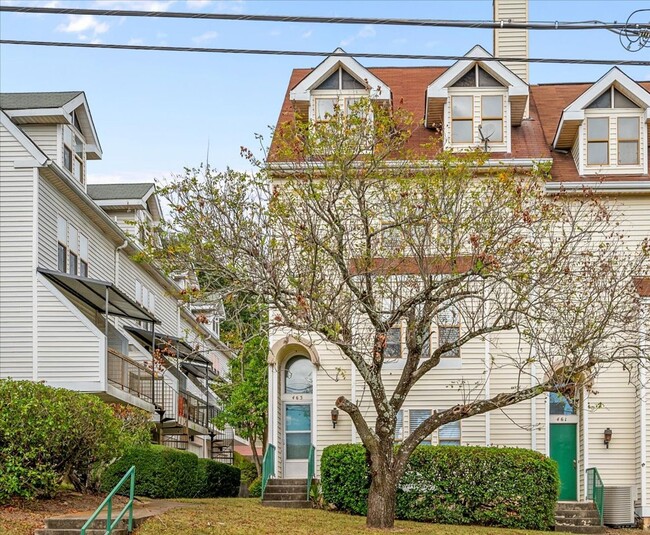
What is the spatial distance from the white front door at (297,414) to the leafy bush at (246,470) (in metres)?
15.1

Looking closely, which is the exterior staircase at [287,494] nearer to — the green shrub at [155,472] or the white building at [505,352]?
the white building at [505,352]

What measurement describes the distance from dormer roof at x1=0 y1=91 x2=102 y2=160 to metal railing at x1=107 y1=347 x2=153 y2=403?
21.2ft

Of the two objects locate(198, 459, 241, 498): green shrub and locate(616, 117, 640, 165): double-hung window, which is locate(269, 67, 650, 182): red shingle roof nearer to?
locate(616, 117, 640, 165): double-hung window

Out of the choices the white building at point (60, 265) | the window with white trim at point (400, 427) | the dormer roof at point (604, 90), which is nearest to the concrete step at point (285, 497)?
the window with white trim at point (400, 427)

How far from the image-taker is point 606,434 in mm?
26484

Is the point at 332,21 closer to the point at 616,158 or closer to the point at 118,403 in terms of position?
the point at 616,158

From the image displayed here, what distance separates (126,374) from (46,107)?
7678 millimetres

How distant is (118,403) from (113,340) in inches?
178

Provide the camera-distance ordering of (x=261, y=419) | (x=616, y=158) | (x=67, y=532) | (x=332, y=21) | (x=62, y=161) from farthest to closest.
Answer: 1. (x=261, y=419)
2. (x=62, y=161)
3. (x=616, y=158)
4. (x=67, y=532)
5. (x=332, y=21)

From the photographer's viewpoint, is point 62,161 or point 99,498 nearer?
point 99,498

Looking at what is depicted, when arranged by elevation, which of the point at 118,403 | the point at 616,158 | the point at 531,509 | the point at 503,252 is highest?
the point at 616,158

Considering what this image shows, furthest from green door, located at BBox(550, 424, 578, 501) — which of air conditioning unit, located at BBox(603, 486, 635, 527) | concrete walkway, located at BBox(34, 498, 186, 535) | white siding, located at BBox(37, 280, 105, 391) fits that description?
concrete walkway, located at BBox(34, 498, 186, 535)

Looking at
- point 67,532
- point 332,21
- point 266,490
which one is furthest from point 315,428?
point 332,21

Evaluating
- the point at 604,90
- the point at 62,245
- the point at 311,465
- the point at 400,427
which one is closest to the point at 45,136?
the point at 62,245
